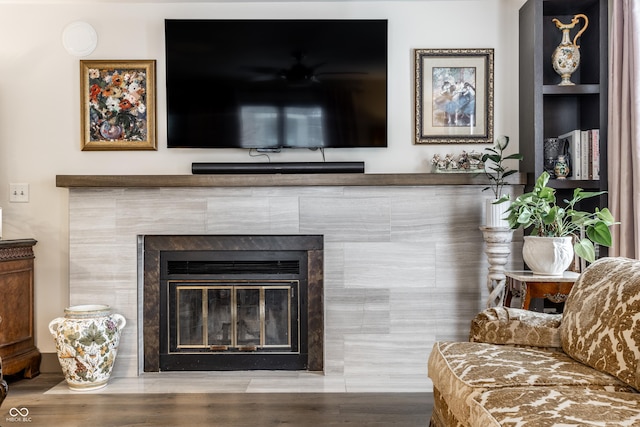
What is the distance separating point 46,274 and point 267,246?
4.60 feet

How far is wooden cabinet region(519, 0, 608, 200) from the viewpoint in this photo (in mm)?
3117

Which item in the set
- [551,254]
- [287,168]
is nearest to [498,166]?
[551,254]

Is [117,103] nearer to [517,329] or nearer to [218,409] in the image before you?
[218,409]

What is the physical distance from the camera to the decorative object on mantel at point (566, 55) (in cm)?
318

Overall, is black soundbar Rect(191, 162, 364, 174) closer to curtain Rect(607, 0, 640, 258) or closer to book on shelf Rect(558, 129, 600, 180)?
book on shelf Rect(558, 129, 600, 180)

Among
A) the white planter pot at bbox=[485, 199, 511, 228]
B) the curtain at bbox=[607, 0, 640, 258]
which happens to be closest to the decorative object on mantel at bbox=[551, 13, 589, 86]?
the curtain at bbox=[607, 0, 640, 258]

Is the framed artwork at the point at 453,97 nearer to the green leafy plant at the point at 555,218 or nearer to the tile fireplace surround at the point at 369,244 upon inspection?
the tile fireplace surround at the point at 369,244

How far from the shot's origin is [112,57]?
3.40 meters

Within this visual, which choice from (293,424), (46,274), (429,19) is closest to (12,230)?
(46,274)

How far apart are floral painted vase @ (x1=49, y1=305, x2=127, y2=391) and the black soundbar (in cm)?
106

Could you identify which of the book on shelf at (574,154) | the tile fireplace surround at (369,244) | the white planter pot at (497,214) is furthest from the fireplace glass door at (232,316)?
the book on shelf at (574,154)

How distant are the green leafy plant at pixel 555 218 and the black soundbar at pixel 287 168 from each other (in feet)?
3.19

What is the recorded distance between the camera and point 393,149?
11.2 feet

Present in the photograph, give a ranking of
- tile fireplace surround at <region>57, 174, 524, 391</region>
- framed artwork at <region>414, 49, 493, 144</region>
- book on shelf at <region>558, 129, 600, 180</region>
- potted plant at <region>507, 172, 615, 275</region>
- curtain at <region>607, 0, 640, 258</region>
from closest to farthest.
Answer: potted plant at <region>507, 172, 615, 275</region>
curtain at <region>607, 0, 640, 258</region>
book on shelf at <region>558, 129, 600, 180</region>
tile fireplace surround at <region>57, 174, 524, 391</region>
framed artwork at <region>414, 49, 493, 144</region>
